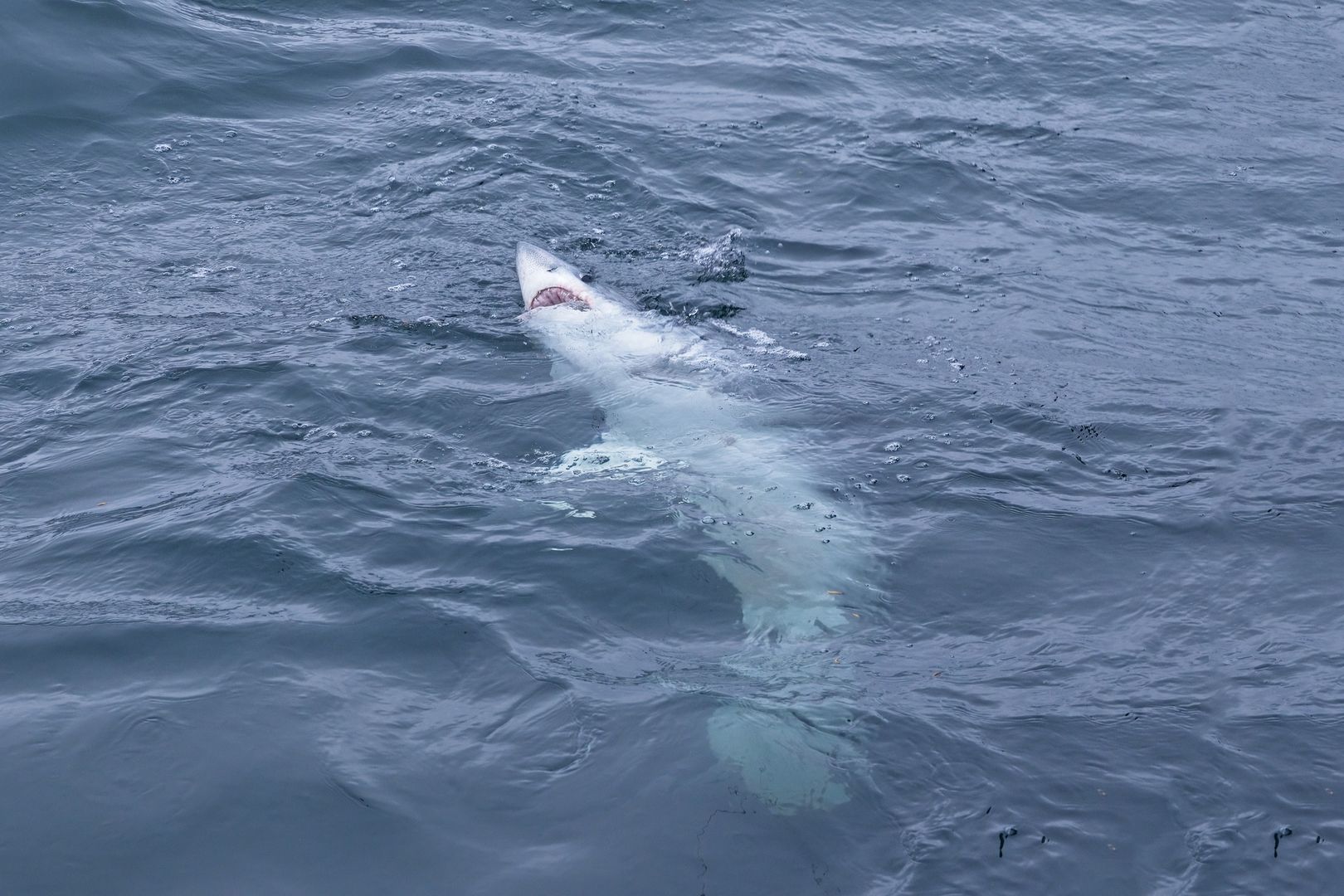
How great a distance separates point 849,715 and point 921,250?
8311 mm

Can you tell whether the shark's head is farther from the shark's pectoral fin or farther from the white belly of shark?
the shark's pectoral fin

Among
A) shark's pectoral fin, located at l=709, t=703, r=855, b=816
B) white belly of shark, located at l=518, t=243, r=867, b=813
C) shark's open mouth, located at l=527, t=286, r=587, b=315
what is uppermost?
shark's open mouth, located at l=527, t=286, r=587, b=315

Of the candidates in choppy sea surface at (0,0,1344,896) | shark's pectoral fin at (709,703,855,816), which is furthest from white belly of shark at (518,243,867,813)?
choppy sea surface at (0,0,1344,896)

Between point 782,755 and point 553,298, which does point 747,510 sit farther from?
point 553,298

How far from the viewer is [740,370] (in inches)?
503

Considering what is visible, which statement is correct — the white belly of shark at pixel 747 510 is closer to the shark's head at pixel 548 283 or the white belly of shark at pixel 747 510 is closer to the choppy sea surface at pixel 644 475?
the shark's head at pixel 548 283

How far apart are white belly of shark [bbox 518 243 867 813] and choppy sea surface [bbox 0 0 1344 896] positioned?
195 millimetres

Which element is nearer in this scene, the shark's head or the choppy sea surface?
the choppy sea surface

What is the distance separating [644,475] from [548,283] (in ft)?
11.6

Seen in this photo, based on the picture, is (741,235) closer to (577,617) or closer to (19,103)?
(577,617)

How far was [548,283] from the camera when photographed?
1383 cm

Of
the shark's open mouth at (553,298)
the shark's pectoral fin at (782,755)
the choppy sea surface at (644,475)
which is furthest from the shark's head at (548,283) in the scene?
the shark's pectoral fin at (782,755)

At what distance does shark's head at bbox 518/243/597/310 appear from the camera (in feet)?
44.9

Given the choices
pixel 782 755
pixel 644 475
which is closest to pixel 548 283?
pixel 644 475
